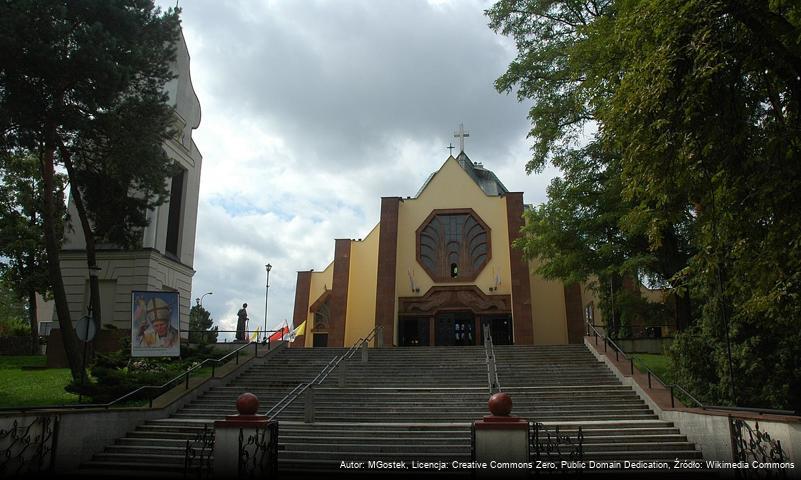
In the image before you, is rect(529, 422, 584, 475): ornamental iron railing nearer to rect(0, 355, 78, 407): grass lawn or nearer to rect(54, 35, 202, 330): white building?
rect(0, 355, 78, 407): grass lawn

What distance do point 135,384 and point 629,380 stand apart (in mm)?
12617

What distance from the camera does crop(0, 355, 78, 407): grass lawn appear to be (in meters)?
14.5

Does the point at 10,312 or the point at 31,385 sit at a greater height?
the point at 10,312

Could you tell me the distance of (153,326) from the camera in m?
15.5

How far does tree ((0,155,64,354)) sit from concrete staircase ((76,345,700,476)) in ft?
40.8

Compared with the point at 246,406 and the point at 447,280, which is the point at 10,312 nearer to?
the point at 447,280

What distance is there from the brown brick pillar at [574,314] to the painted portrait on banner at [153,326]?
19.3 meters

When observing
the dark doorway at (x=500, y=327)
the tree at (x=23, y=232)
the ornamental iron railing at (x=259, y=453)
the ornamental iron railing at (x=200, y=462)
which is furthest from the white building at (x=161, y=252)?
the ornamental iron railing at (x=259, y=453)

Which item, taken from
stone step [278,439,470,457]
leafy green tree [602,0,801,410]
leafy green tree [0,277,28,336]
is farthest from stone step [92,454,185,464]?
leafy green tree [0,277,28,336]

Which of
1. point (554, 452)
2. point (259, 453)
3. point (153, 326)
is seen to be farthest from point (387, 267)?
point (259, 453)

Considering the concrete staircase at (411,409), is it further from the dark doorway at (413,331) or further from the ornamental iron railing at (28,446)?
the dark doorway at (413,331)

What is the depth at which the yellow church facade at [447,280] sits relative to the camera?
2911 cm

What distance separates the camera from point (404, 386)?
17297 millimetres

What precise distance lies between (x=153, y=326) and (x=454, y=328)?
16812 mm
